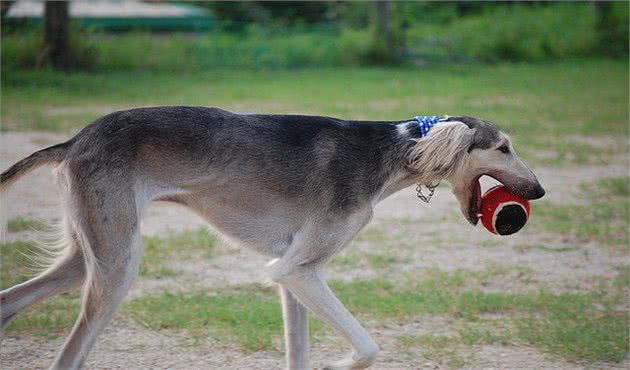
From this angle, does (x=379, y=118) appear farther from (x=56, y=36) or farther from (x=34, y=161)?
(x=34, y=161)

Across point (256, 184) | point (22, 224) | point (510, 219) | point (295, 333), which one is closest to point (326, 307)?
point (295, 333)

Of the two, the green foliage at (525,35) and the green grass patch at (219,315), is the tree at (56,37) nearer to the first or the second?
the green foliage at (525,35)

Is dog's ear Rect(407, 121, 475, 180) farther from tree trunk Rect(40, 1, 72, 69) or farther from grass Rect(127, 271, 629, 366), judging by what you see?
tree trunk Rect(40, 1, 72, 69)

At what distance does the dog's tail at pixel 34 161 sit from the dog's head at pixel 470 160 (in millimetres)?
1877

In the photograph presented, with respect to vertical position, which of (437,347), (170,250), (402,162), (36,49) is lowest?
(437,347)

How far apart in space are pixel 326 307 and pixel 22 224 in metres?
4.75

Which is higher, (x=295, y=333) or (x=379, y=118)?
(x=379, y=118)

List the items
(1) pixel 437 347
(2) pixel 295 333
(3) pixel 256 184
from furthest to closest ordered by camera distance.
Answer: (1) pixel 437 347, (2) pixel 295 333, (3) pixel 256 184

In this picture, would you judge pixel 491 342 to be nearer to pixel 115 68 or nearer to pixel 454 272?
pixel 454 272

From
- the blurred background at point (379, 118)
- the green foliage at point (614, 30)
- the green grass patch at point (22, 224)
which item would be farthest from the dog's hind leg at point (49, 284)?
the green foliage at point (614, 30)

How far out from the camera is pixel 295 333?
526 cm

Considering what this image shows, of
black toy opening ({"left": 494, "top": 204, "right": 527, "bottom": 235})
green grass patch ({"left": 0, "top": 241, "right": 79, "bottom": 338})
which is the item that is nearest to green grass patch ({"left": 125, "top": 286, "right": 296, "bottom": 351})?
green grass patch ({"left": 0, "top": 241, "right": 79, "bottom": 338})

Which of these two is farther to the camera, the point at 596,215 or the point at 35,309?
the point at 596,215

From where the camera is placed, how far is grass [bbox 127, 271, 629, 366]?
6109 millimetres
